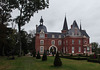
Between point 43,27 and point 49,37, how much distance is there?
481 cm

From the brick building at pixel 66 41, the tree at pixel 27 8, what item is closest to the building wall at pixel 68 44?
the brick building at pixel 66 41

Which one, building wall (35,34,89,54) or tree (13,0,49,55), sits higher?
tree (13,0,49,55)

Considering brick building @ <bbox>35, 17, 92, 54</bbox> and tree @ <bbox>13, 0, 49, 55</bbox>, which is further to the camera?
brick building @ <bbox>35, 17, 92, 54</bbox>

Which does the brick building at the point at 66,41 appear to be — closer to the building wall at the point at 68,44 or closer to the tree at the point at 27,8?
the building wall at the point at 68,44

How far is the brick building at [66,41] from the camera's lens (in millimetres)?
45159

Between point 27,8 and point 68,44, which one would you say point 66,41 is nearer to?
point 68,44

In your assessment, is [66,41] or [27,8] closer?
[27,8]

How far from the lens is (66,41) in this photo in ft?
153

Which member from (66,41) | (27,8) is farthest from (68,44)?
(27,8)

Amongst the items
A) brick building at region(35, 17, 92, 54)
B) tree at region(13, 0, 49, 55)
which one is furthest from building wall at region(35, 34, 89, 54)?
tree at region(13, 0, 49, 55)

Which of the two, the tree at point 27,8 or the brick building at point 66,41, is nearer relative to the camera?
the tree at point 27,8

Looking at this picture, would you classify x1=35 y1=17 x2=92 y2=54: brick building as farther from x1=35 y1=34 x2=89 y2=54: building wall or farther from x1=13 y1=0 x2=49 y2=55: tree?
x1=13 y1=0 x2=49 y2=55: tree

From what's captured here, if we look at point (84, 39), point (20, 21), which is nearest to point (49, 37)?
point (84, 39)

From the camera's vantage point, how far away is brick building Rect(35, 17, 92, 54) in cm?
4516
